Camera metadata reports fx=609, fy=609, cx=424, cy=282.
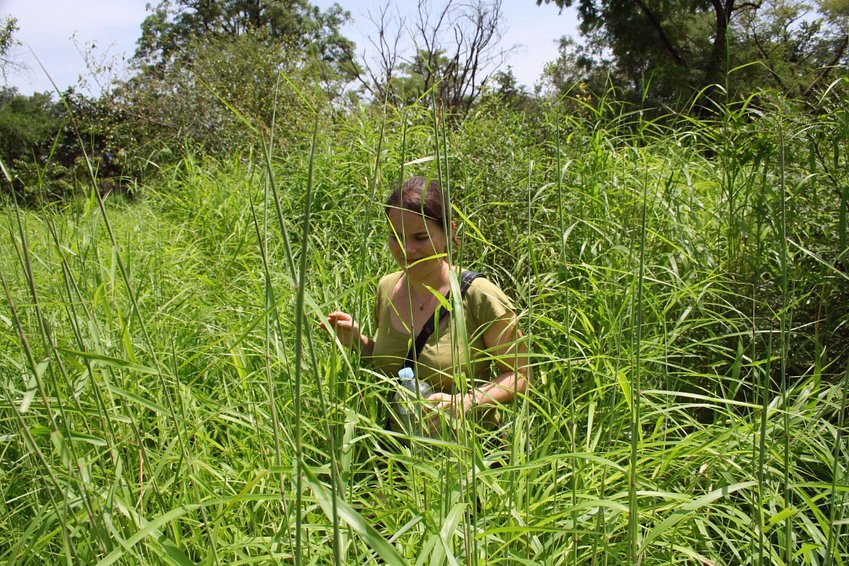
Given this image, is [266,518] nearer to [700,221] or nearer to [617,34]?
[700,221]

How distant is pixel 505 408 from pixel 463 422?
349 millimetres

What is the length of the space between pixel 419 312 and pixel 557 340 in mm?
476

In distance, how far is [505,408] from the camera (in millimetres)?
1125

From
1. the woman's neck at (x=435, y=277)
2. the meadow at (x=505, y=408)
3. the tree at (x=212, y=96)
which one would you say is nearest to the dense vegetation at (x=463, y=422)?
the meadow at (x=505, y=408)

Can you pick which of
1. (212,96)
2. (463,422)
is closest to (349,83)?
(212,96)

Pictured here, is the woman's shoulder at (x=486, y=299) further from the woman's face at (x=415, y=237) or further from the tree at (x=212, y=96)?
the tree at (x=212, y=96)

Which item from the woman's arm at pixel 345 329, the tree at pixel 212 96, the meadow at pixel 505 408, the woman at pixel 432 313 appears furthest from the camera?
the tree at pixel 212 96

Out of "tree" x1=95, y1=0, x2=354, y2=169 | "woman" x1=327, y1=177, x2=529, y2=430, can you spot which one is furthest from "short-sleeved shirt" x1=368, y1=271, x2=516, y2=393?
"tree" x1=95, y1=0, x2=354, y2=169

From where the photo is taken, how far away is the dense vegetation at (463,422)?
800mm

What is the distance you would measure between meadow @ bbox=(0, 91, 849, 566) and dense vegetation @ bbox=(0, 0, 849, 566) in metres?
0.01

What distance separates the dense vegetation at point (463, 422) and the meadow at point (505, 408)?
0.04 ft

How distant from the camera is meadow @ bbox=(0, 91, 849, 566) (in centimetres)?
79

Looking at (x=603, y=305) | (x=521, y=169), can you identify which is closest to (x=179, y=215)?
(x=521, y=169)

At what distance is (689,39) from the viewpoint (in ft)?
40.0
